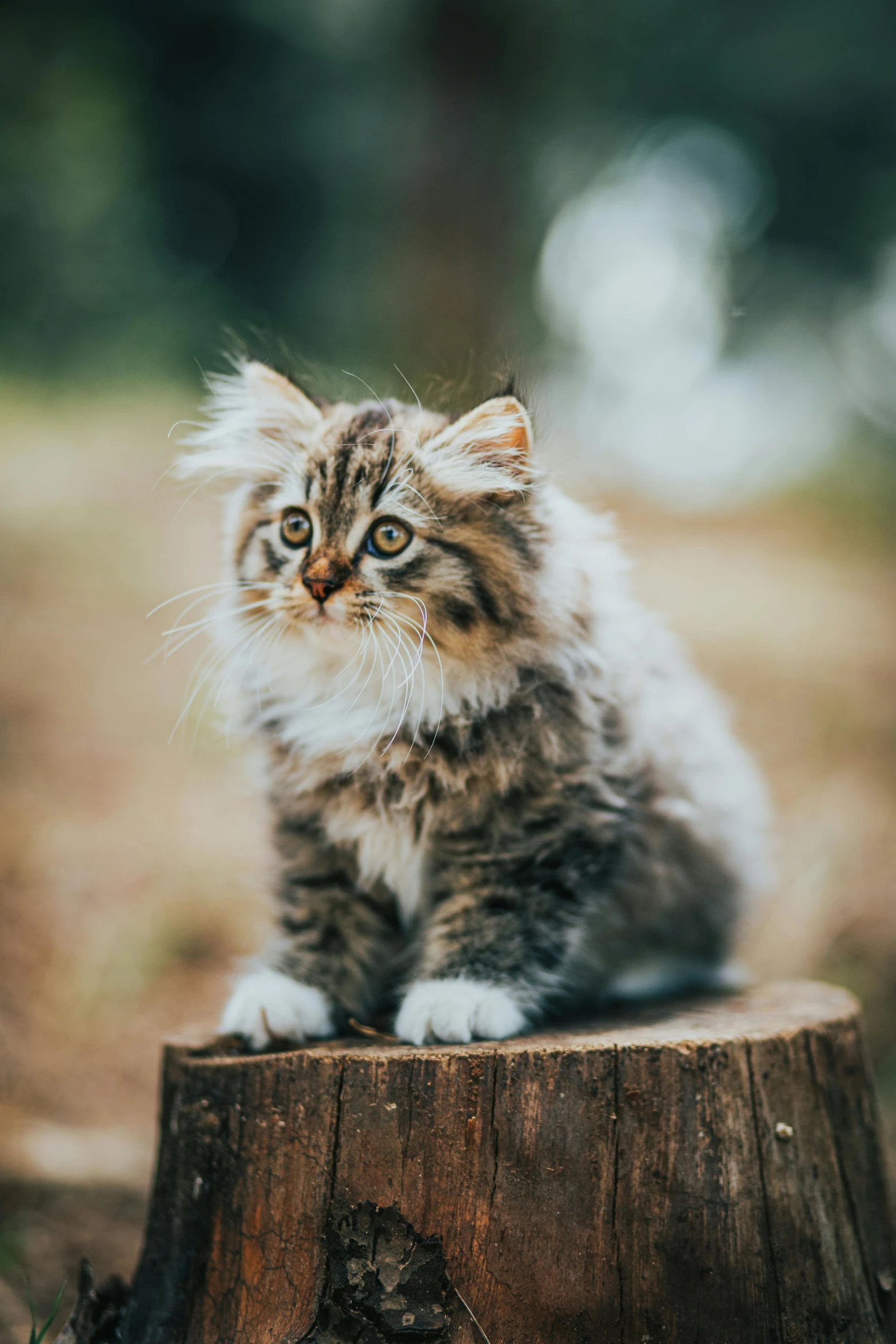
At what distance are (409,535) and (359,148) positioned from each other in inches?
191

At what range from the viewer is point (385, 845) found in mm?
2059

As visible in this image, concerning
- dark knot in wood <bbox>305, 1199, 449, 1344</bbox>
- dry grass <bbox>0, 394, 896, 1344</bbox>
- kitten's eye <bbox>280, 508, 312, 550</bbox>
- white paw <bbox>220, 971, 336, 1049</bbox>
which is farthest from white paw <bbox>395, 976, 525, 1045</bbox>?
kitten's eye <bbox>280, 508, 312, 550</bbox>

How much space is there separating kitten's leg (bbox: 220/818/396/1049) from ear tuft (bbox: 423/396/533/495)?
84 cm

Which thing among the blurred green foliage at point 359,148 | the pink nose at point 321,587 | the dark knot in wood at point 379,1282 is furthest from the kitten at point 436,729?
the blurred green foliage at point 359,148

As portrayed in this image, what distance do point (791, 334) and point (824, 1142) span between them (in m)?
5.95

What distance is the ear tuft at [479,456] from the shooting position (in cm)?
201

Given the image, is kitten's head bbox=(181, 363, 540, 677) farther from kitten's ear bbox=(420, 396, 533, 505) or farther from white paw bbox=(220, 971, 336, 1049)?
white paw bbox=(220, 971, 336, 1049)

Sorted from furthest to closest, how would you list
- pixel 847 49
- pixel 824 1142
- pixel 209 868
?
pixel 847 49
pixel 209 868
pixel 824 1142

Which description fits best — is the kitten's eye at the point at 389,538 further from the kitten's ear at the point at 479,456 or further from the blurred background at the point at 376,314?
the blurred background at the point at 376,314

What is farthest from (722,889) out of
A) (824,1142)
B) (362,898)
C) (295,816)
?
(295,816)

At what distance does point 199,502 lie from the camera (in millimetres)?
2723

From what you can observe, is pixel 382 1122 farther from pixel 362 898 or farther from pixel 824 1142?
pixel 824 1142

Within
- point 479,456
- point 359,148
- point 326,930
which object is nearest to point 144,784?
point 326,930

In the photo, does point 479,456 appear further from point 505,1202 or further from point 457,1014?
point 505,1202
